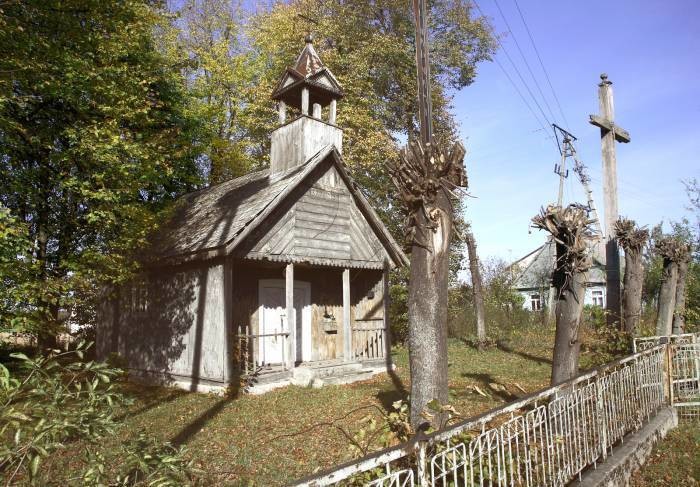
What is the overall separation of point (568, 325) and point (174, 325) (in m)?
10.2

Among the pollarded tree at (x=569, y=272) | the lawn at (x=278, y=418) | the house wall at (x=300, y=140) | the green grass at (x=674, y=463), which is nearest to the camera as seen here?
the green grass at (x=674, y=463)

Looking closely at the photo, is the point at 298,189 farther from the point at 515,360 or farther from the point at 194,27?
the point at 194,27

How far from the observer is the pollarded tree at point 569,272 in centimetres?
772

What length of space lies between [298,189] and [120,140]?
4641 mm

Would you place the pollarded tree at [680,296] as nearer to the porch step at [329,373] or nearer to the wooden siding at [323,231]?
the wooden siding at [323,231]

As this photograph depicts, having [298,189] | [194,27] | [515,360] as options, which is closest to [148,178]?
[298,189]

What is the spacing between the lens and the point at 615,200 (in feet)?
37.8

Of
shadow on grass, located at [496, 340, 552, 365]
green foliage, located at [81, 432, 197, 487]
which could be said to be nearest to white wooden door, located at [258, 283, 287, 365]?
shadow on grass, located at [496, 340, 552, 365]

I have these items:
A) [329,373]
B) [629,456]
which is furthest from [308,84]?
[629,456]

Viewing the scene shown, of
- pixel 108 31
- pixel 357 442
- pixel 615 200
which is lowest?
pixel 357 442

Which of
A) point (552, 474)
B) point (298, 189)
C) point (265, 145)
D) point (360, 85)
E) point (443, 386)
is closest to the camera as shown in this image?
point (552, 474)

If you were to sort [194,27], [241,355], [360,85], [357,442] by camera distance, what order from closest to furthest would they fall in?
[357,442] < [241,355] < [360,85] < [194,27]

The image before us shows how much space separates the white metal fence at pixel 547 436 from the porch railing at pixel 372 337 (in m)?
7.23

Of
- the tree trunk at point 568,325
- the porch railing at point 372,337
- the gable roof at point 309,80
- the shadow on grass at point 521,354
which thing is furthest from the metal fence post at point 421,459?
the shadow on grass at point 521,354
